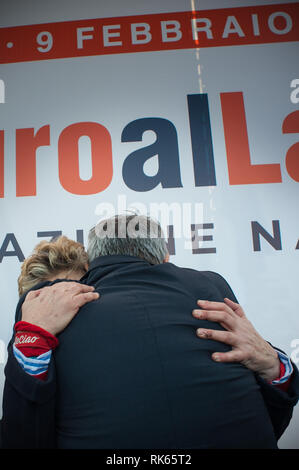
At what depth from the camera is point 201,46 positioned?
2098mm

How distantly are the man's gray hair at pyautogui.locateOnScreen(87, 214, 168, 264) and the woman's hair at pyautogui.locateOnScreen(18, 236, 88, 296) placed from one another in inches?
13.3

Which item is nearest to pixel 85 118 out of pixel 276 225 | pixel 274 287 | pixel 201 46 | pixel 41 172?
pixel 41 172

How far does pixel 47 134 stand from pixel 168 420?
1.71 meters

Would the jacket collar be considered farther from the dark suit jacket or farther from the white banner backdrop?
the white banner backdrop

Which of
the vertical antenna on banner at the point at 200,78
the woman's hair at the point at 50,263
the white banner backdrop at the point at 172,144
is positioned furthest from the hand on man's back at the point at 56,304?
the vertical antenna on banner at the point at 200,78

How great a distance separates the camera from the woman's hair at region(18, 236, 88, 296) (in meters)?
1.27

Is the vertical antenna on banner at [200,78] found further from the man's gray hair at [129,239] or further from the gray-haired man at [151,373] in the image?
the gray-haired man at [151,373]

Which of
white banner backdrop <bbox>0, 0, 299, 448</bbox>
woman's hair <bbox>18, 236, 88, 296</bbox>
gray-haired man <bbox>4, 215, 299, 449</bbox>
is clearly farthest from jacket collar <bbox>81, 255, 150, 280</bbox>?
white banner backdrop <bbox>0, 0, 299, 448</bbox>

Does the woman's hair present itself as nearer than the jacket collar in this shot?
No

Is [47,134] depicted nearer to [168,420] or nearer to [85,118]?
[85,118]

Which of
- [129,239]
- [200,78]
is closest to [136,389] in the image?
[129,239]

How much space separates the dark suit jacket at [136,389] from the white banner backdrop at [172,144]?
1152 mm

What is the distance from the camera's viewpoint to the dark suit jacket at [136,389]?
0.67m

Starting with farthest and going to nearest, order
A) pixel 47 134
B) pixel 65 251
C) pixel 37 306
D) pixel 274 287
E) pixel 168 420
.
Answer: pixel 47 134, pixel 274 287, pixel 65 251, pixel 37 306, pixel 168 420
